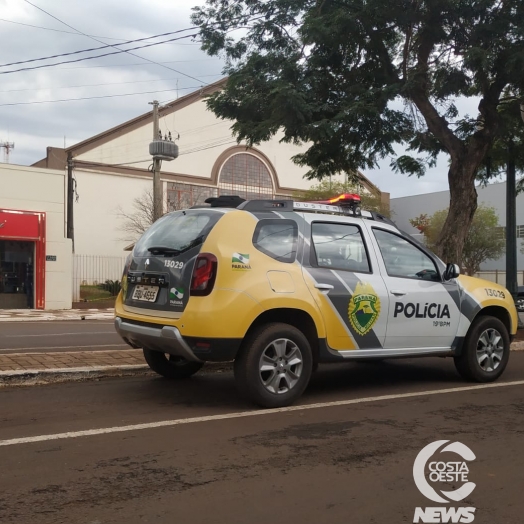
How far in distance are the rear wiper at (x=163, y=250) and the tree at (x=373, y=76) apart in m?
5.43

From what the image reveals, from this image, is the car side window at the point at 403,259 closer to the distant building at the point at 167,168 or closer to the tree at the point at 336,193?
the distant building at the point at 167,168

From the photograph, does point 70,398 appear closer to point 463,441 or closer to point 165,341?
point 165,341

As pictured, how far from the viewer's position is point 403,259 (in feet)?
23.7

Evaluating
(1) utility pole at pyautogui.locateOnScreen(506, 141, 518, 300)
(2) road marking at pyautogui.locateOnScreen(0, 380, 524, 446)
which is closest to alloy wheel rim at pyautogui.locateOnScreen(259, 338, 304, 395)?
(2) road marking at pyautogui.locateOnScreen(0, 380, 524, 446)

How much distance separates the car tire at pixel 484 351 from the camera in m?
7.56

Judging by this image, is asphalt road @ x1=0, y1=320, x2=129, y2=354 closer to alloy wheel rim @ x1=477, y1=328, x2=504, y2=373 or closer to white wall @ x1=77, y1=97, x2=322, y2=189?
alloy wheel rim @ x1=477, y1=328, x2=504, y2=373

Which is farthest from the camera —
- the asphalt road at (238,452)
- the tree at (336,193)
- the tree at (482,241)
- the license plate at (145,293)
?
the tree at (482,241)

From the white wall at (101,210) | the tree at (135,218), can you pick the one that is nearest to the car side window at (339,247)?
the tree at (135,218)

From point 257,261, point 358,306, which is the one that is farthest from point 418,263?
point 257,261

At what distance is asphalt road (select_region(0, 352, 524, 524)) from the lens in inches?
146

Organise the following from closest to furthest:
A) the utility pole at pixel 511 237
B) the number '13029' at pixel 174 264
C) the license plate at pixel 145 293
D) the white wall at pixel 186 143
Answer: the number '13029' at pixel 174 264 < the license plate at pixel 145 293 < the utility pole at pixel 511 237 < the white wall at pixel 186 143

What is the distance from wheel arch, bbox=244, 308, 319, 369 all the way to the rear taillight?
555 mm

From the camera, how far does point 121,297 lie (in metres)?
6.92

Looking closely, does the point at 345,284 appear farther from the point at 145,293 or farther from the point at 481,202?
the point at 481,202
